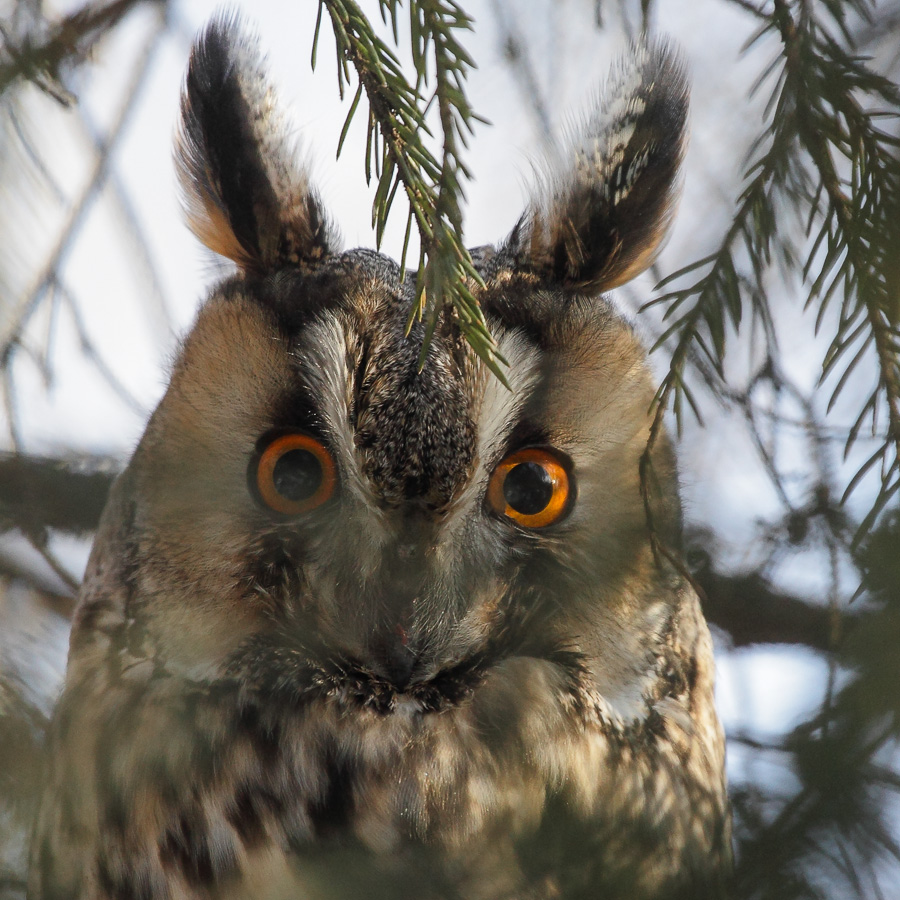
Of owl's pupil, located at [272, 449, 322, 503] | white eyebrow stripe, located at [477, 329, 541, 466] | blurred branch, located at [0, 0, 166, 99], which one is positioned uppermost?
blurred branch, located at [0, 0, 166, 99]

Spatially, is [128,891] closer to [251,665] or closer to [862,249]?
[251,665]

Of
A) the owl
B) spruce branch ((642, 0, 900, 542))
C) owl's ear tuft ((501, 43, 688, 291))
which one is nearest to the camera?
spruce branch ((642, 0, 900, 542))

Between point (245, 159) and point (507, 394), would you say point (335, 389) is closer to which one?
point (507, 394)

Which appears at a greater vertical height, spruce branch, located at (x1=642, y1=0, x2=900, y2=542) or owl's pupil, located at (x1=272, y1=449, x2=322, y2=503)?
spruce branch, located at (x1=642, y1=0, x2=900, y2=542)

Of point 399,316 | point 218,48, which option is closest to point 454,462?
point 399,316

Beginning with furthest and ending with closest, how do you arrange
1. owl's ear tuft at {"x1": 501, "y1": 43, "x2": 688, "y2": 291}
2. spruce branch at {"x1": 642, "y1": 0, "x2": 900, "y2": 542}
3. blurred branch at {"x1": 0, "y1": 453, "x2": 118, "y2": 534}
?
owl's ear tuft at {"x1": 501, "y1": 43, "x2": 688, "y2": 291}, blurred branch at {"x1": 0, "y1": 453, "x2": 118, "y2": 534}, spruce branch at {"x1": 642, "y1": 0, "x2": 900, "y2": 542}

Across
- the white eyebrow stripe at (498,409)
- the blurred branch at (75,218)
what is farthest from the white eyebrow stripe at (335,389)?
the blurred branch at (75,218)

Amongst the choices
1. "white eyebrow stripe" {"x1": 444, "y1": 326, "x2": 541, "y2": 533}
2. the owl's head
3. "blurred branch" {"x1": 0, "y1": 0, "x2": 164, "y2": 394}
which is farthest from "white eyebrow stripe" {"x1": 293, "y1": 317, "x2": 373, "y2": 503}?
"blurred branch" {"x1": 0, "y1": 0, "x2": 164, "y2": 394}


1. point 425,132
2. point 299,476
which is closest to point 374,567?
point 299,476

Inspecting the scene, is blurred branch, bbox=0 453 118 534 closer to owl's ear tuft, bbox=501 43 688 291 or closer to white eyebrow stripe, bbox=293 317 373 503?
white eyebrow stripe, bbox=293 317 373 503
